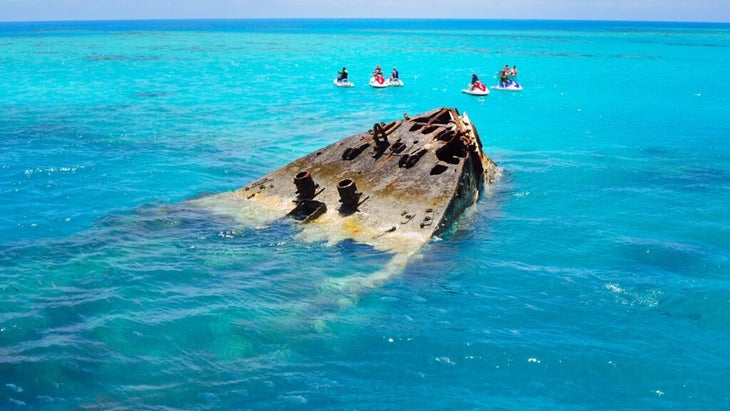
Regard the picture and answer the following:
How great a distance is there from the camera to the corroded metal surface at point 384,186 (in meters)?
18.7

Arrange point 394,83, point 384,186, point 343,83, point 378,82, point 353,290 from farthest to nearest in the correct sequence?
point 394,83
point 378,82
point 343,83
point 384,186
point 353,290

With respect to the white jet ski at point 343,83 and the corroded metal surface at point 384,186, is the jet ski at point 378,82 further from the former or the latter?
the corroded metal surface at point 384,186

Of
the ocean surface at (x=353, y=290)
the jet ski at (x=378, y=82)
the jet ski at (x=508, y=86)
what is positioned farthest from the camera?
the jet ski at (x=378, y=82)

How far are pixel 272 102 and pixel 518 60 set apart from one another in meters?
54.1

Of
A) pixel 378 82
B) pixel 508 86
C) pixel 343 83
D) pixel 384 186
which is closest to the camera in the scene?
pixel 384 186

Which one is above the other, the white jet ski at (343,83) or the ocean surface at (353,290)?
the white jet ski at (343,83)

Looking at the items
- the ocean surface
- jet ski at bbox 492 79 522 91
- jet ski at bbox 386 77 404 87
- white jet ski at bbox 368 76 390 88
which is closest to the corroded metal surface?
the ocean surface

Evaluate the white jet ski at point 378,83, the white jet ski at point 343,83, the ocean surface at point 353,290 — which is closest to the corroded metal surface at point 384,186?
the ocean surface at point 353,290

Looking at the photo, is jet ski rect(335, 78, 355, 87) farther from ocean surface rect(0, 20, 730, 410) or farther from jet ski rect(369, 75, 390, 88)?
ocean surface rect(0, 20, 730, 410)

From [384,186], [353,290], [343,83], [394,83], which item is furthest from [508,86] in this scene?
[353,290]

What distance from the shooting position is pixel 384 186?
2030 centimetres

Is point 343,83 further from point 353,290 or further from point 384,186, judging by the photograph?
point 353,290

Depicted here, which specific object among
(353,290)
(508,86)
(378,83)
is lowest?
(353,290)

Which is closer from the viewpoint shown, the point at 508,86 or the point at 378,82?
the point at 508,86
